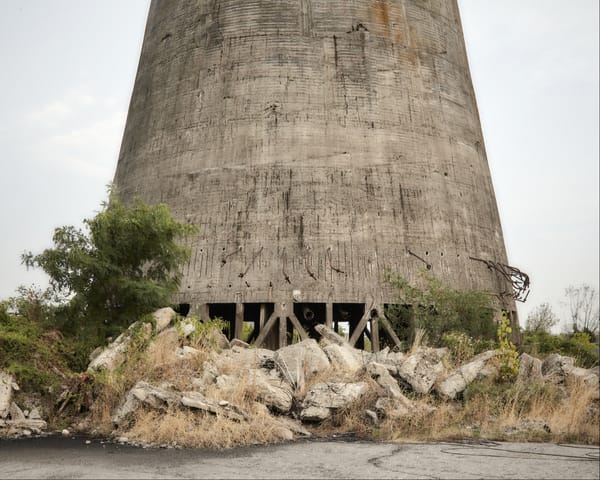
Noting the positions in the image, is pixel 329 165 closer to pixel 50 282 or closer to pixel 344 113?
pixel 344 113

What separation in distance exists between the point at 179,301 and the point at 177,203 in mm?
2682

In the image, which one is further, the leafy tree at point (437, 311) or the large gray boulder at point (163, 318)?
the leafy tree at point (437, 311)

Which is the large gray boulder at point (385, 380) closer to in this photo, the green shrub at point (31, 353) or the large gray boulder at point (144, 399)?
the large gray boulder at point (144, 399)

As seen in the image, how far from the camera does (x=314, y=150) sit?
15.9m

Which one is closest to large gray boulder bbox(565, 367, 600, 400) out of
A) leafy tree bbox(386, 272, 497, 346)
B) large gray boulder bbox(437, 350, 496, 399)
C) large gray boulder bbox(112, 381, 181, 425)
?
large gray boulder bbox(437, 350, 496, 399)

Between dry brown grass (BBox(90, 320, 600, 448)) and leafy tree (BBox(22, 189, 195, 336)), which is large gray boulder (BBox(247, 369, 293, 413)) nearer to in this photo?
dry brown grass (BBox(90, 320, 600, 448))

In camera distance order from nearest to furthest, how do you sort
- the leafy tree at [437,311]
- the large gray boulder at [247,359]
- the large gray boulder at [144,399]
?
the large gray boulder at [144,399] → the large gray boulder at [247,359] → the leafy tree at [437,311]

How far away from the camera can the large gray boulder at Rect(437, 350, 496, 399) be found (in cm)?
957

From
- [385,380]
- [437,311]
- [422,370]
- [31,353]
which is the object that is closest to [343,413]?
[385,380]

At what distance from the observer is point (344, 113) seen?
644 inches

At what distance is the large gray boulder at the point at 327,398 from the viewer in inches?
348

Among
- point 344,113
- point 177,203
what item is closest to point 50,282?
→ point 177,203

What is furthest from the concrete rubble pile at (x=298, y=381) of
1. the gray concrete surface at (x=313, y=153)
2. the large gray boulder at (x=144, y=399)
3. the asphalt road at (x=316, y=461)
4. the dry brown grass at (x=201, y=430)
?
the gray concrete surface at (x=313, y=153)

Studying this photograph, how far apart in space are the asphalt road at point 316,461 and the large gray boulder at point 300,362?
1992 millimetres
